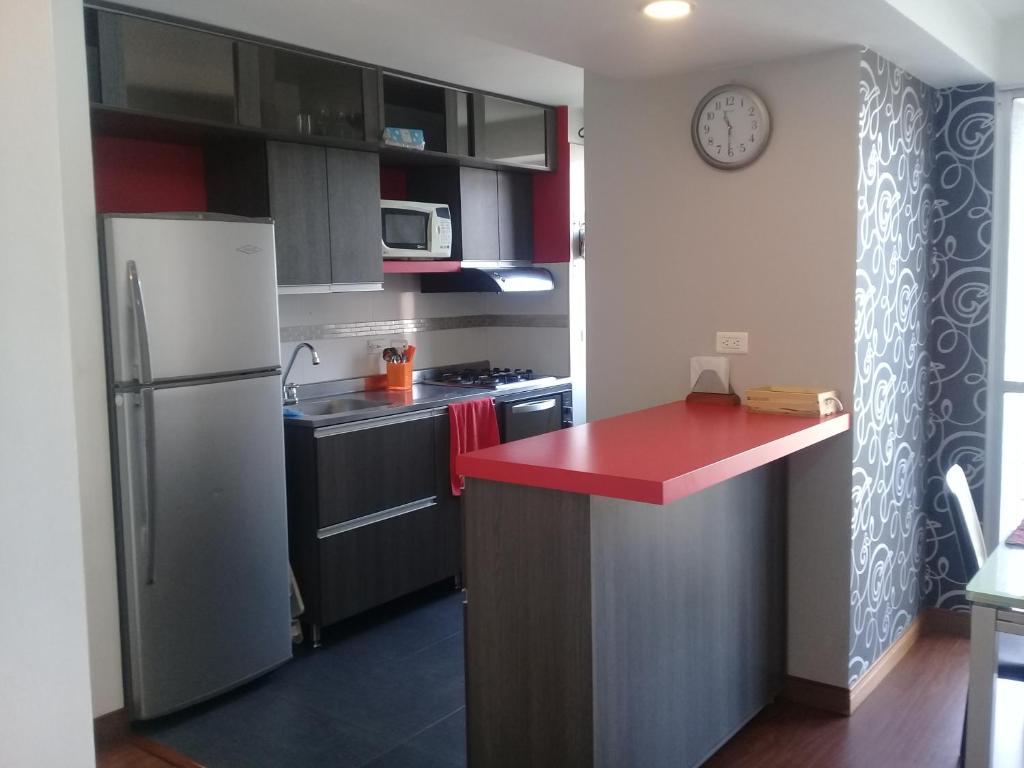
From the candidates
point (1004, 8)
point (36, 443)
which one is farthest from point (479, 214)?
point (36, 443)

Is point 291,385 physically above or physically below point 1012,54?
below

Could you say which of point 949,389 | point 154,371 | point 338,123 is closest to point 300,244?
point 338,123

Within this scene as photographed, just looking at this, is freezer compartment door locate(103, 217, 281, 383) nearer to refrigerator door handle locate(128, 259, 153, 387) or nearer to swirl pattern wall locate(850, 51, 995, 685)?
refrigerator door handle locate(128, 259, 153, 387)

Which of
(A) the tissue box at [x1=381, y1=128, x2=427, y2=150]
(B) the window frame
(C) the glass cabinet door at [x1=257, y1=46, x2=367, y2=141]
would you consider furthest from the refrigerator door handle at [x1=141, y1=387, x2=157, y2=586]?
(B) the window frame

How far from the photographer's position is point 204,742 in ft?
10.1

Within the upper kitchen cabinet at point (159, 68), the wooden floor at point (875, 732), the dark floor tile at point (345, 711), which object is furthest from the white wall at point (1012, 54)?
the dark floor tile at point (345, 711)

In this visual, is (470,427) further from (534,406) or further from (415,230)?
(415,230)

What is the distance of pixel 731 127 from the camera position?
10.5ft

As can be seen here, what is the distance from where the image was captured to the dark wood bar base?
7.47ft

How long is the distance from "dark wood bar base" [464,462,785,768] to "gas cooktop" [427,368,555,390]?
221 centimetres

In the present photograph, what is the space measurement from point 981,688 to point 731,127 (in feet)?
6.37

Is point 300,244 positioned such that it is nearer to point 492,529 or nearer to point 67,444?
point 492,529

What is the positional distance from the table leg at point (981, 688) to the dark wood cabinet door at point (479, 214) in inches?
131

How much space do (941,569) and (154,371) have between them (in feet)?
10.5
